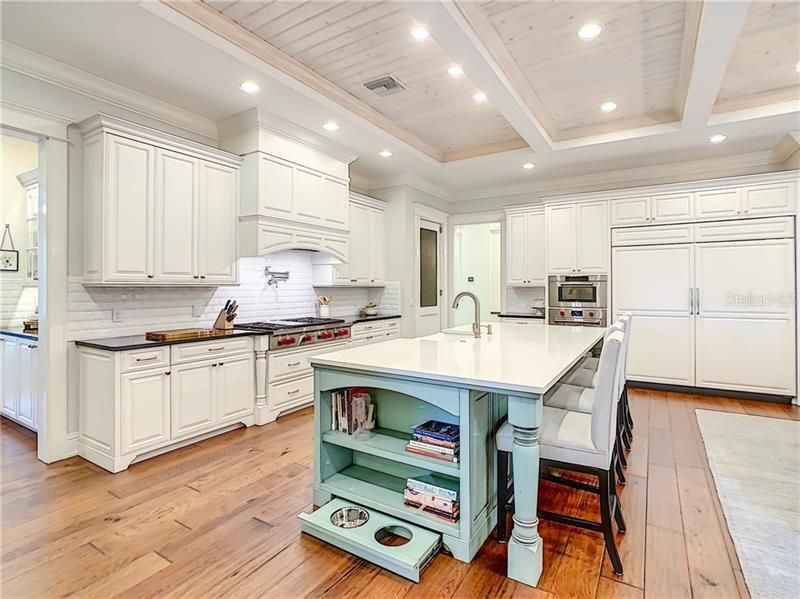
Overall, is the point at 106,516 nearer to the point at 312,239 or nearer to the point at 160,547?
the point at 160,547

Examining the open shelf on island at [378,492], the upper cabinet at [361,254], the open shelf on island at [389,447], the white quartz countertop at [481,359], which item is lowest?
the open shelf on island at [378,492]

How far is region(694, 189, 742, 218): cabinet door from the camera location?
15.3 feet

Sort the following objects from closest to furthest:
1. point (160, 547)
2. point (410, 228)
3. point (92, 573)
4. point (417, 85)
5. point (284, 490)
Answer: point (92, 573) → point (160, 547) → point (284, 490) → point (417, 85) → point (410, 228)

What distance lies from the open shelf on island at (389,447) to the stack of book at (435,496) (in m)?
0.08

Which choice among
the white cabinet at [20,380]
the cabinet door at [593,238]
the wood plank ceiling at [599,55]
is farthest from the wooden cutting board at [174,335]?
the cabinet door at [593,238]

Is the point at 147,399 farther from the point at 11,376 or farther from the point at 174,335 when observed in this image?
the point at 11,376

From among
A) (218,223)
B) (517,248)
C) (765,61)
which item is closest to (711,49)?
(765,61)

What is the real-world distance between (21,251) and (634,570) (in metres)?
5.94

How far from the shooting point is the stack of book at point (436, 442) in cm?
196

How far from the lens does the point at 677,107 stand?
12.9 feet

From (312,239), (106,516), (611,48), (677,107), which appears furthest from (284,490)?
(677,107)

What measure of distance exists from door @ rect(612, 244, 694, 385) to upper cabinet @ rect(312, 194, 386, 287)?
9.92 ft

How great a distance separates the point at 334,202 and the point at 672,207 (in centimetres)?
389

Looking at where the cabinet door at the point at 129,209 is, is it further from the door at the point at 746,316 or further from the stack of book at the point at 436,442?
the door at the point at 746,316
